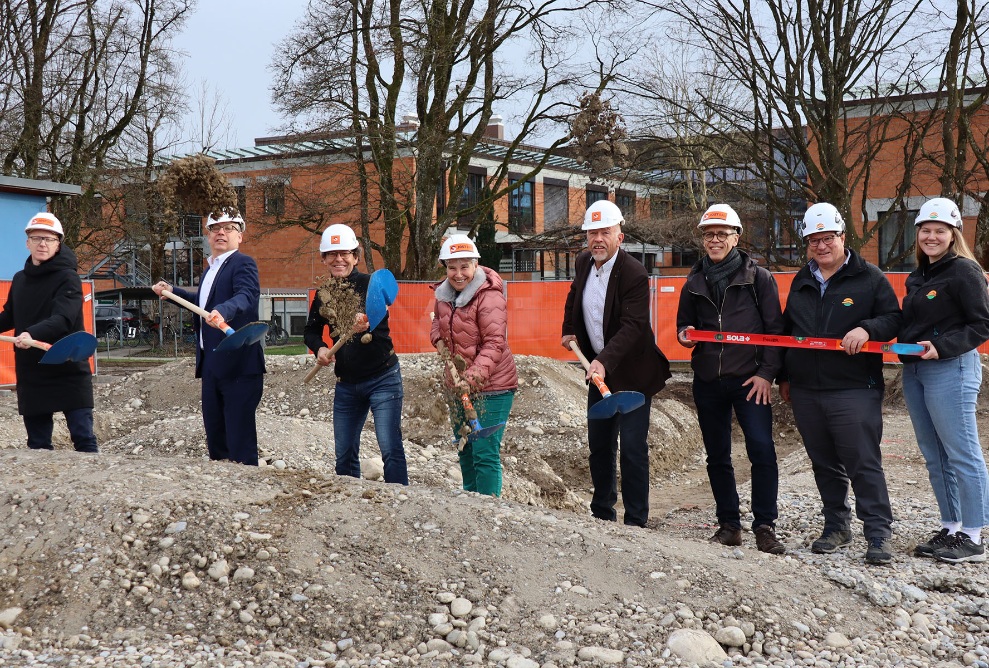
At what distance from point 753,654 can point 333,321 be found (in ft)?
10.0

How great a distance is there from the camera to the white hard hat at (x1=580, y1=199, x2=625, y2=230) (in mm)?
5199

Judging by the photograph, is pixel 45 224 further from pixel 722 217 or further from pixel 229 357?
pixel 722 217

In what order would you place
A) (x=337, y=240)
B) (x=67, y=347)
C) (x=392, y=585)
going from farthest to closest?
(x=67, y=347)
(x=337, y=240)
(x=392, y=585)

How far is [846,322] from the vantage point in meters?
4.87

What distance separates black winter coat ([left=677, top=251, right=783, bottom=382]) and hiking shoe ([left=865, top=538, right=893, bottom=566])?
1.01 metres

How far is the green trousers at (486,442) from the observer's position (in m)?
5.34

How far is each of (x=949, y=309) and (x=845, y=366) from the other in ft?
1.92

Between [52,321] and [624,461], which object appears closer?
[624,461]

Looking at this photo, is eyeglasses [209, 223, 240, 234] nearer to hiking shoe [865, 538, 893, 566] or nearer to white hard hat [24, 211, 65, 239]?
white hard hat [24, 211, 65, 239]

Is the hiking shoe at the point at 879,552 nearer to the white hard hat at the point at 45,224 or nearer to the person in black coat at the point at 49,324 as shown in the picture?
the person in black coat at the point at 49,324

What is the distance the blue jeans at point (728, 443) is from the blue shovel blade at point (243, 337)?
255 cm

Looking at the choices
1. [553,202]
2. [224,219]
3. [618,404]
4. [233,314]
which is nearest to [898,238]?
[618,404]

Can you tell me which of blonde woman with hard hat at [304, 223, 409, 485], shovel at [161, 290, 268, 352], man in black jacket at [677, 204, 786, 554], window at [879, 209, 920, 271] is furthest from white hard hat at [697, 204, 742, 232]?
window at [879, 209, 920, 271]

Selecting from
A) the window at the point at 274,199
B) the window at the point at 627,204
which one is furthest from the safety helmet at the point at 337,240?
the window at the point at 627,204
